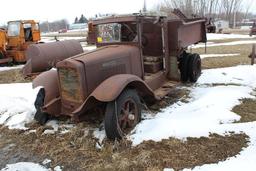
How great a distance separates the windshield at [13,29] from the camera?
15.8 metres

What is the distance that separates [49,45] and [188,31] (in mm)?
5111

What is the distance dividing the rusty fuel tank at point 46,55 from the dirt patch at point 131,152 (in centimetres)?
538

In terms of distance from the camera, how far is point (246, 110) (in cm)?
631

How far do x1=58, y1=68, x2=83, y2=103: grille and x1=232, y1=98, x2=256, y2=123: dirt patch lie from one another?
2.97 m

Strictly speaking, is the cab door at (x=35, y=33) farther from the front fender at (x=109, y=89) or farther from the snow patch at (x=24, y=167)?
the snow patch at (x=24, y=167)

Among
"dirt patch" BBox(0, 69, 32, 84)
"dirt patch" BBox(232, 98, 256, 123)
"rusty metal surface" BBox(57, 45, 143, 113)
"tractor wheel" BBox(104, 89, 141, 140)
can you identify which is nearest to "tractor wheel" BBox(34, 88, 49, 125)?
"rusty metal surface" BBox(57, 45, 143, 113)

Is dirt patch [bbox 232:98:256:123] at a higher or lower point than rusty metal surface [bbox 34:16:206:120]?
lower

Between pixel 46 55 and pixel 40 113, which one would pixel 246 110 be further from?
pixel 46 55

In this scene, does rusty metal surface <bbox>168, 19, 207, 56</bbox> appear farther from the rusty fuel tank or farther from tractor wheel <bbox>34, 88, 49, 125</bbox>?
the rusty fuel tank

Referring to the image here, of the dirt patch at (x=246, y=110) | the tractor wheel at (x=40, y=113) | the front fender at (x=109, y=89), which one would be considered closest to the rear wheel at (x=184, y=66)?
the dirt patch at (x=246, y=110)

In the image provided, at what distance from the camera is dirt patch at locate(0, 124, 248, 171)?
444 centimetres

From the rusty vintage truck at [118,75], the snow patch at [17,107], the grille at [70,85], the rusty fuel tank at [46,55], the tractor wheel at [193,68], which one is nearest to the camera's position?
the rusty vintage truck at [118,75]

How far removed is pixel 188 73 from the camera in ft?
28.2

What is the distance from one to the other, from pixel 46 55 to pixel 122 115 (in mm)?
6156
